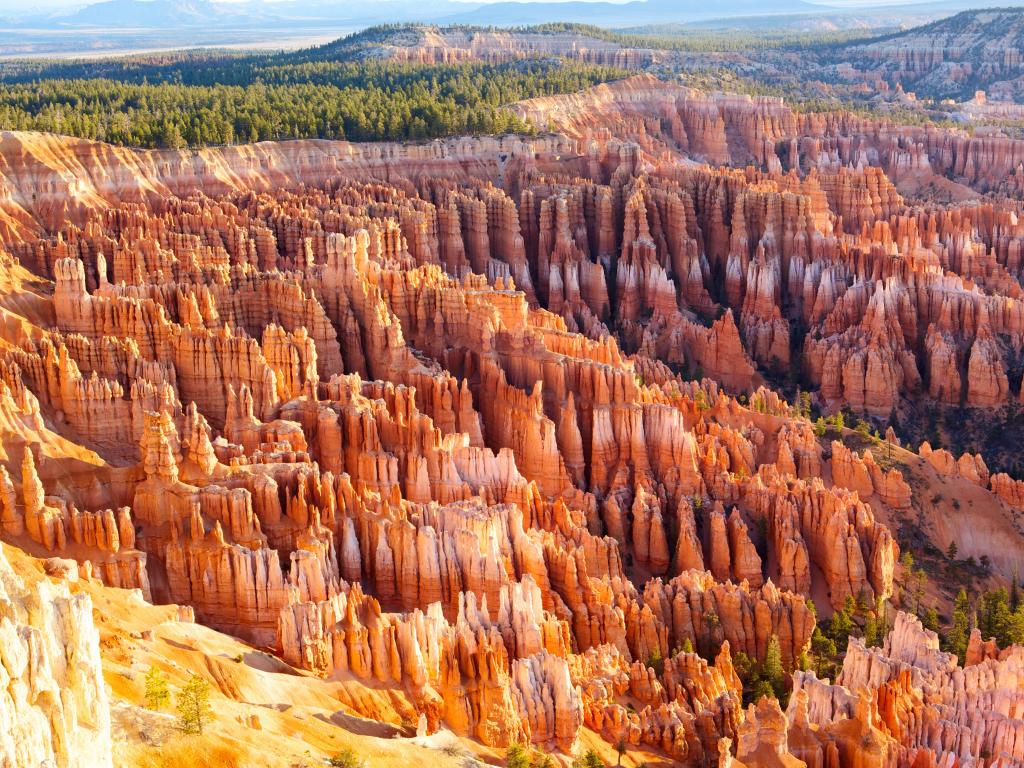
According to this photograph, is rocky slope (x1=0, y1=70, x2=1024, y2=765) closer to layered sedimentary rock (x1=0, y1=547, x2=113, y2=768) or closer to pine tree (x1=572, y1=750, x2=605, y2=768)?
pine tree (x1=572, y1=750, x2=605, y2=768)

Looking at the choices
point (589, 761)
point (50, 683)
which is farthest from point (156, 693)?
point (589, 761)

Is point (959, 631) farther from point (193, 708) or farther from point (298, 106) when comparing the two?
point (298, 106)

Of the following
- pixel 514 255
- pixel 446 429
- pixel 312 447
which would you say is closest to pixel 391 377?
pixel 446 429

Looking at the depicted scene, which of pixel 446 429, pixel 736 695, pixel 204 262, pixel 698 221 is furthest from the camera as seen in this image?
pixel 698 221

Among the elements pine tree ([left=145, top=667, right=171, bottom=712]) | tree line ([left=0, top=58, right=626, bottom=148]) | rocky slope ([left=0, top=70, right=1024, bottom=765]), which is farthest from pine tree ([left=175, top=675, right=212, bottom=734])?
tree line ([left=0, top=58, right=626, bottom=148])

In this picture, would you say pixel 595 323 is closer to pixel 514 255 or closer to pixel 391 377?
pixel 514 255

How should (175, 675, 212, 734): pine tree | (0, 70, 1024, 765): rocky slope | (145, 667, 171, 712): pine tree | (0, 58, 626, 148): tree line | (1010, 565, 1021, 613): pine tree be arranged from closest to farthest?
(175, 675, 212, 734): pine tree, (145, 667, 171, 712): pine tree, (0, 70, 1024, 765): rocky slope, (1010, 565, 1021, 613): pine tree, (0, 58, 626, 148): tree line
